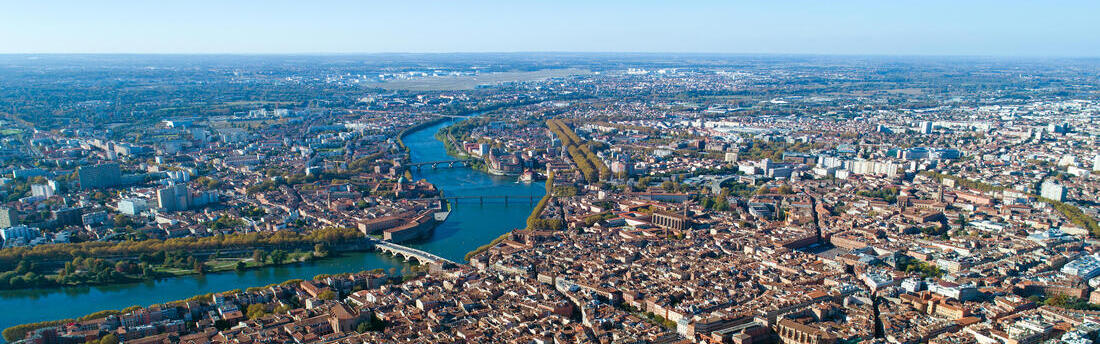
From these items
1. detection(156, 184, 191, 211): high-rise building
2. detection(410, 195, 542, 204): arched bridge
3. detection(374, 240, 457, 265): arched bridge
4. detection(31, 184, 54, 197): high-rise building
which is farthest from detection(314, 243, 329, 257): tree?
detection(31, 184, 54, 197): high-rise building

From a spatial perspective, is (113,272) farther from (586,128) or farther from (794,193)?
(586,128)

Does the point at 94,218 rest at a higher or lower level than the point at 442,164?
higher

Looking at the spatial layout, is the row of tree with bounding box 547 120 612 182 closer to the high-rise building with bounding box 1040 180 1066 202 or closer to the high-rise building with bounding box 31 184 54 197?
the high-rise building with bounding box 1040 180 1066 202

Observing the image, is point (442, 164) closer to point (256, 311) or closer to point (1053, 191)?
point (256, 311)

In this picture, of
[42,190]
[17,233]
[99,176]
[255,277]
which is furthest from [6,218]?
[255,277]

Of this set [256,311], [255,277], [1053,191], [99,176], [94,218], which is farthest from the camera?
[99,176]

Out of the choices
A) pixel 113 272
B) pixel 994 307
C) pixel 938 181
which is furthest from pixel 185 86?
pixel 994 307

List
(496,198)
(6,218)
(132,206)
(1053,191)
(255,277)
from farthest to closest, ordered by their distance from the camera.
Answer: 1. (496,198)
2. (1053,191)
3. (132,206)
4. (6,218)
5. (255,277)
